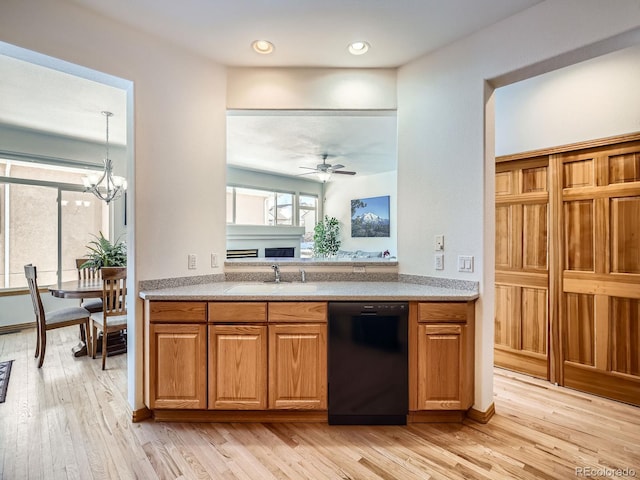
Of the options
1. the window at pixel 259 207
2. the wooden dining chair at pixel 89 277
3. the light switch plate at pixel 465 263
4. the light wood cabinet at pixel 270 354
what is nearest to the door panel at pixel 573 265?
the light switch plate at pixel 465 263

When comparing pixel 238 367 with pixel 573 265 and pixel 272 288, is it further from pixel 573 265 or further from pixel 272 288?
pixel 573 265

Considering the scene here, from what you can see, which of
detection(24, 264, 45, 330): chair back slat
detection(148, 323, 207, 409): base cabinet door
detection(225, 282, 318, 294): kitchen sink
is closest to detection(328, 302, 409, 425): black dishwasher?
detection(225, 282, 318, 294): kitchen sink

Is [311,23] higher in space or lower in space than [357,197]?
higher

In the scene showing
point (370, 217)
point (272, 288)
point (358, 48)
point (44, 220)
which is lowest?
point (272, 288)

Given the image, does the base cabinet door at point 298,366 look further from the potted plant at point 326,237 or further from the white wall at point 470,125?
the potted plant at point 326,237

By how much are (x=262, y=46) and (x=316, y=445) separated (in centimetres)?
276

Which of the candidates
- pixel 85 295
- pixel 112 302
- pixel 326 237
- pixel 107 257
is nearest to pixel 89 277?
pixel 107 257

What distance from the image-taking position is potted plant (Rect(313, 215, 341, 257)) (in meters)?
7.70

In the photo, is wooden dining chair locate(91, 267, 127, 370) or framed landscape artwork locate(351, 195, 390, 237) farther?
framed landscape artwork locate(351, 195, 390, 237)

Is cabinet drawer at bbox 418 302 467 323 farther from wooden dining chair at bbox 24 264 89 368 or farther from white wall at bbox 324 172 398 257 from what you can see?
white wall at bbox 324 172 398 257

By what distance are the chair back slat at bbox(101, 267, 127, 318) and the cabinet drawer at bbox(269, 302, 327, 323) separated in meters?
1.95

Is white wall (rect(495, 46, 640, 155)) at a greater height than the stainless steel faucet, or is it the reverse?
white wall (rect(495, 46, 640, 155))

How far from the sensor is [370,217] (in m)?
7.95

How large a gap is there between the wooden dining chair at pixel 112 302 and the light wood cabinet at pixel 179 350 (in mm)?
1336
